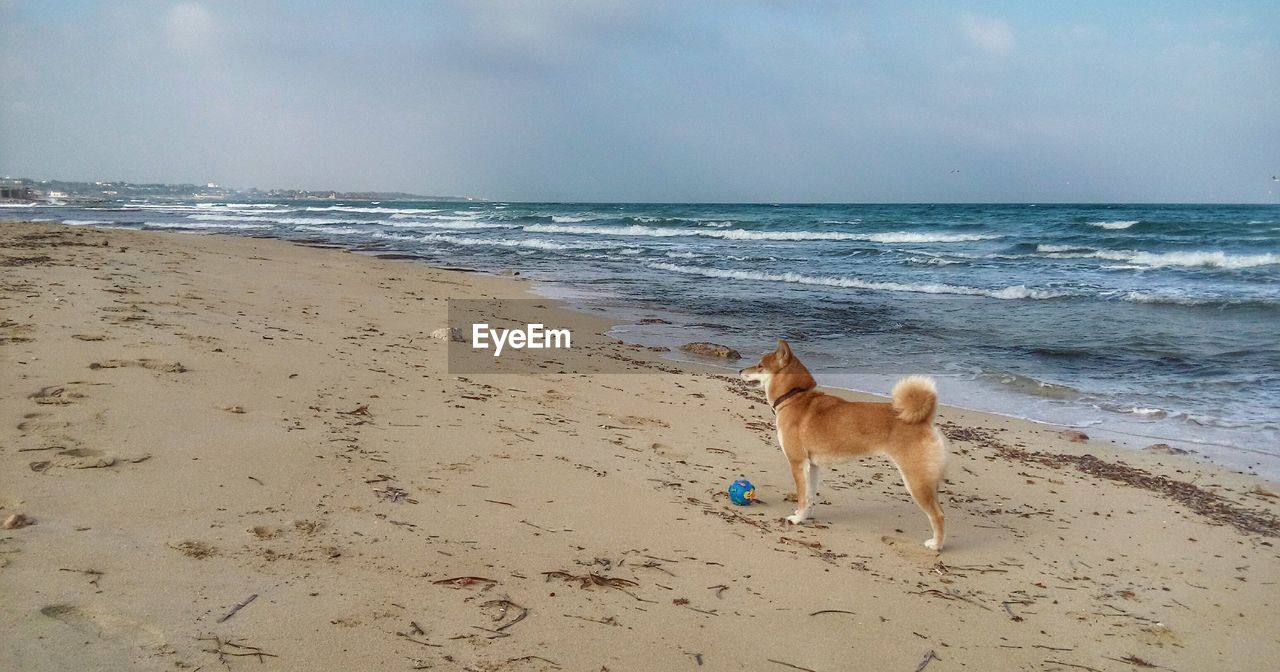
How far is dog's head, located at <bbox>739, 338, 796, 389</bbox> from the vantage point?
496 cm

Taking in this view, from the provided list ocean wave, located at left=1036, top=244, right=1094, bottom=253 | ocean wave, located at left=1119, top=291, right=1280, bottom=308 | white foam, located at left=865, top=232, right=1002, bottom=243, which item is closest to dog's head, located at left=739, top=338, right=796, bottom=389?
ocean wave, located at left=1119, top=291, right=1280, bottom=308

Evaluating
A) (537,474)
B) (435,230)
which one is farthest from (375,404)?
(435,230)

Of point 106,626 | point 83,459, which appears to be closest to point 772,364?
point 106,626

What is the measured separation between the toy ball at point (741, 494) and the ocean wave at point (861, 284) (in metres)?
14.7

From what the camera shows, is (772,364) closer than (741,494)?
No

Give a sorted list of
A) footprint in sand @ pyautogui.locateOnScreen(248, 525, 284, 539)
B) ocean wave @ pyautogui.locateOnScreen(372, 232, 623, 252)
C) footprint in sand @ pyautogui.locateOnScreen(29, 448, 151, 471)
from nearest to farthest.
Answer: footprint in sand @ pyautogui.locateOnScreen(248, 525, 284, 539)
footprint in sand @ pyautogui.locateOnScreen(29, 448, 151, 471)
ocean wave @ pyautogui.locateOnScreen(372, 232, 623, 252)

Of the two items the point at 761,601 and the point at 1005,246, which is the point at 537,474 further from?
the point at 1005,246

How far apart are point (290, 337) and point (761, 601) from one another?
5.78 metres

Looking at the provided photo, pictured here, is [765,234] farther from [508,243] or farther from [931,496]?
[931,496]

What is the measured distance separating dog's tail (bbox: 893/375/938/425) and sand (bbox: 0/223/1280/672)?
80 centimetres

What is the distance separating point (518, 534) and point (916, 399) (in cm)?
236

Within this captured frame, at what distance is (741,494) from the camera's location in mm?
4668

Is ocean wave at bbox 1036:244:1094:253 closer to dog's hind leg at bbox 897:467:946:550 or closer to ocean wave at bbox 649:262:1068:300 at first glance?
ocean wave at bbox 649:262:1068:300

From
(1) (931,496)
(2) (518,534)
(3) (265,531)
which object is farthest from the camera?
(1) (931,496)
